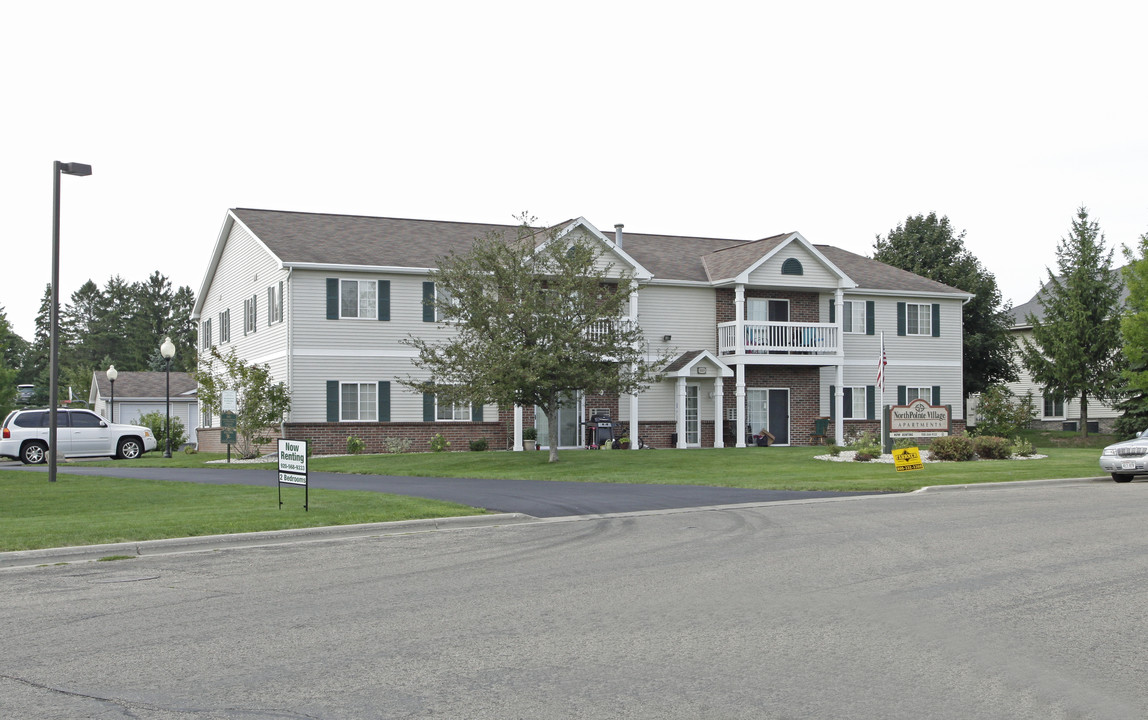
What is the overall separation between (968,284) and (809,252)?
14.4 meters

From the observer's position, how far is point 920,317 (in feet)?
140

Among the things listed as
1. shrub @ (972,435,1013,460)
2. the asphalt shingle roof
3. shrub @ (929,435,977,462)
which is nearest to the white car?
the asphalt shingle roof

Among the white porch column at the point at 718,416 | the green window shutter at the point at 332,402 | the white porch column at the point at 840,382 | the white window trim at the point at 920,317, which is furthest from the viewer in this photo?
the white window trim at the point at 920,317

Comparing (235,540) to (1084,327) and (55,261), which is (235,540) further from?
(1084,327)

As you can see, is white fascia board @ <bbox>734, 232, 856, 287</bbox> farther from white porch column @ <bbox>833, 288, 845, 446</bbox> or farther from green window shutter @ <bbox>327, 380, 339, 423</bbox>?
green window shutter @ <bbox>327, 380, 339, 423</bbox>

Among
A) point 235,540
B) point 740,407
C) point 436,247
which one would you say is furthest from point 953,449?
point 235,540

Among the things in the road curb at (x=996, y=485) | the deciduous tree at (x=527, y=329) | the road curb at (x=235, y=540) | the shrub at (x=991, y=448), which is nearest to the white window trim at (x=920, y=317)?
the shrub at (x=991, y=448)

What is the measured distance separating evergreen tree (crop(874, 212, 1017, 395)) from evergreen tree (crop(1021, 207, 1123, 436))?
2.94 meters

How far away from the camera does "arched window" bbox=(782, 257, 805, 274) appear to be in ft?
128

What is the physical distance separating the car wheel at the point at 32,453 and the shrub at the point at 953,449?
978 inches

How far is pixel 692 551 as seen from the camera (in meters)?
12.1

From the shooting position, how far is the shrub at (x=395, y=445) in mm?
34719

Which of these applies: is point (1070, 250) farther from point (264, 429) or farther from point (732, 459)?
point (264, 429)

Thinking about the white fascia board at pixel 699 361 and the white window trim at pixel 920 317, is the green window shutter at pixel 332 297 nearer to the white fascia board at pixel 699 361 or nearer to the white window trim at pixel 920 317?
the white fascia board at pixel 699 361
